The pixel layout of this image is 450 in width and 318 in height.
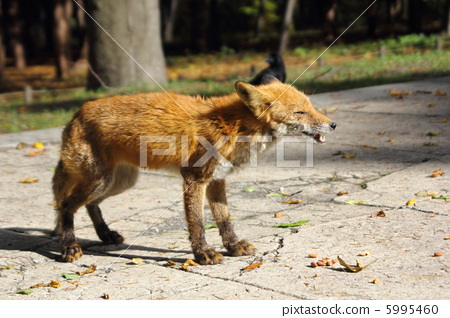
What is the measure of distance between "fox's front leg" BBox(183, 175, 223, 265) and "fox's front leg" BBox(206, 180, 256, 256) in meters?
0.19

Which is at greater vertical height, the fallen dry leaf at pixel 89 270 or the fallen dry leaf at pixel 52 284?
the fallen dry leaf at pixel 52 284

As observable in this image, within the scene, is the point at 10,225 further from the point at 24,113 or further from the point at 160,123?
the point at 24,113

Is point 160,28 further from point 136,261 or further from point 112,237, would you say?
point 136,261

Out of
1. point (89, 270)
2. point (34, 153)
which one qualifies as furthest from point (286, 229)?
point (34, 153)

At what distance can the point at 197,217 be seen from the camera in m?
5.00

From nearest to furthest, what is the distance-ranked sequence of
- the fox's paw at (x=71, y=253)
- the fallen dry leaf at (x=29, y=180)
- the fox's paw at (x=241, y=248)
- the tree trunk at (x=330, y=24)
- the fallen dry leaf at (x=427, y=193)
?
the fox's paw at (x=241, y=248)
the fox's paw at (x=71, y=253)
the fallen dry leaf at (x=427, y=193)
the fallen dry leaf at (x=29, y=180)
the tree trunk at (x=330, y=24)

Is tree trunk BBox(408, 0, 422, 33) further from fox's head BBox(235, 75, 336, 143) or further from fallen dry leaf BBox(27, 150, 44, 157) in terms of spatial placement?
fox's head BBox(235, 75, 336, 143)

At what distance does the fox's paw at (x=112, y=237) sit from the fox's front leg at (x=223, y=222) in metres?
0.97

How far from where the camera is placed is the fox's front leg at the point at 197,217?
497 centimetres

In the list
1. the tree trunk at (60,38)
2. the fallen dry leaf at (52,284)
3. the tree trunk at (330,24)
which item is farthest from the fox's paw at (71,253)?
the tree trunk at (330,24)

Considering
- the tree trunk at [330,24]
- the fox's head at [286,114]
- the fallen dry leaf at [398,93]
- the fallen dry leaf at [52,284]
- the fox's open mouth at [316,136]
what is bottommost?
the fallen dry leaf at [52,284]

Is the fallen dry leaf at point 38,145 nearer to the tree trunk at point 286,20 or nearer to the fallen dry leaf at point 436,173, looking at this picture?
the fallen dry leaf at point 436,173

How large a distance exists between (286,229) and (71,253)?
191 cm

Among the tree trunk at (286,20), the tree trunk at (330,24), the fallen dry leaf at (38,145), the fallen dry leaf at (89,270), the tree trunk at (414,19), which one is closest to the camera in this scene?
the fallen dry leaf at (89,270)
